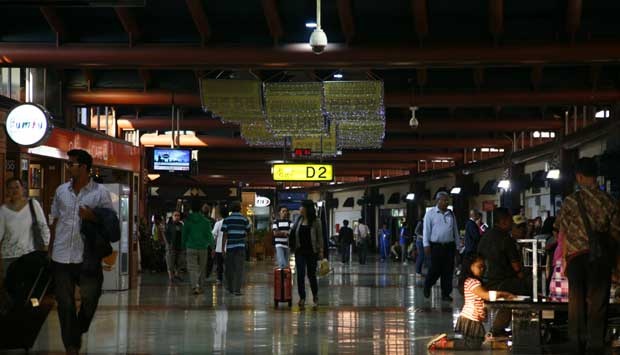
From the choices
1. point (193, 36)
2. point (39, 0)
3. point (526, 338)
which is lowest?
point (526, 338)

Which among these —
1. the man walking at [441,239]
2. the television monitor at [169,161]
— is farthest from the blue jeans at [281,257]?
the television monitor at [169,161]

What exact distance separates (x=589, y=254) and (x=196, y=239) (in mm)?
11961

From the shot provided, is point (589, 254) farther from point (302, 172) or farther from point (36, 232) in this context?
point (302, 172)

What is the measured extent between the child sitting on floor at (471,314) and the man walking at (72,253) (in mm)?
3462

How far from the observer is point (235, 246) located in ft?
64.2

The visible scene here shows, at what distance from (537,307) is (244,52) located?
8569 millimetres

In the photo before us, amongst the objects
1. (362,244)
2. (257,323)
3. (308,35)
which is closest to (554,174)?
(308,35)

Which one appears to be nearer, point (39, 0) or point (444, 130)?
point (39, 0)

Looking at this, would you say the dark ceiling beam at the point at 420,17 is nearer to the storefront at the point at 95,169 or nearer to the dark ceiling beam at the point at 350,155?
the storefront at the point at 95,169

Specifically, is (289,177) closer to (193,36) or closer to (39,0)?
(193,36)

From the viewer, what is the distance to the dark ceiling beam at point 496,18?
56.3ft

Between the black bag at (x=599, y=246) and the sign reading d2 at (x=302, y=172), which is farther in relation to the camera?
the sign reading d2 at (x=302, y=172)

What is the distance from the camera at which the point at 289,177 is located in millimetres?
27781

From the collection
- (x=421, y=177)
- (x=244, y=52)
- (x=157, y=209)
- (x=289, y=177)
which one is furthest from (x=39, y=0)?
(x=421, y=177)
